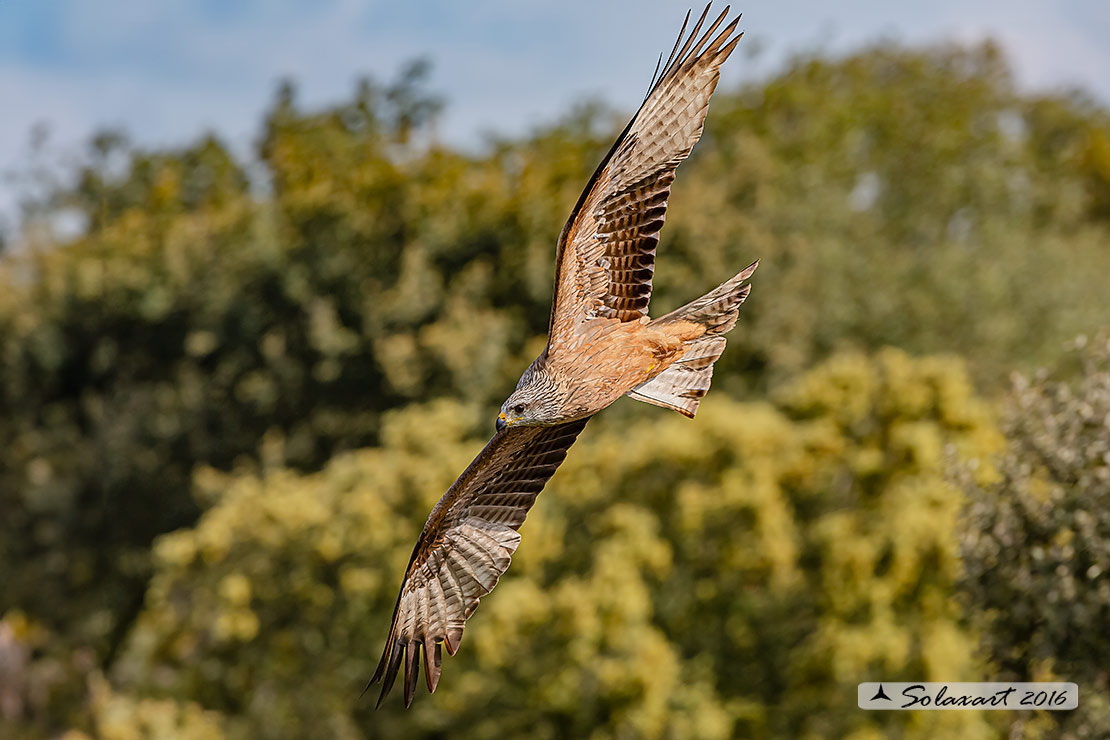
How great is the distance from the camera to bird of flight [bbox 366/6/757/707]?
445cm

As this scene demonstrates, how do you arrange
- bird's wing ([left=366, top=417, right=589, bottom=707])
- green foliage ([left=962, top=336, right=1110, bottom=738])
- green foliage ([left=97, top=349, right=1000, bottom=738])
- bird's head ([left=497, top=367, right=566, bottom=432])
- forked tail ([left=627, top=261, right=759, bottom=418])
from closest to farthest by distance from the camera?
bird's head ([left=497, top=367, right=566, bottom=432]) < forked tail ([left=627, top=261, right=759, bottom=418]) < bird's wing ([left=366, top=417, right=589, bottom=707]) < green foliage ([left=962, top=336, right=1110, bottom=738]) < green foliage ([left=97, top=349, right=1000, bottom=738])

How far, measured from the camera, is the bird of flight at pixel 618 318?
445 cm

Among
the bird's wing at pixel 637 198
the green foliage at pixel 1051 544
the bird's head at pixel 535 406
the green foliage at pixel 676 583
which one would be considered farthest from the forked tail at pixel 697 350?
the green foliage at pixel 676 583

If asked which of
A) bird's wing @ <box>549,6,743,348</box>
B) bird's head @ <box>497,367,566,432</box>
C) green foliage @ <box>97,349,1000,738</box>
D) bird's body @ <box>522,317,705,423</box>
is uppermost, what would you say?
bird's wing @ <box>549,6,743,348</box>

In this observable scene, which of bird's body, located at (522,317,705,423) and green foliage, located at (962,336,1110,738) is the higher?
bird's body, located at (522,317,705,423)

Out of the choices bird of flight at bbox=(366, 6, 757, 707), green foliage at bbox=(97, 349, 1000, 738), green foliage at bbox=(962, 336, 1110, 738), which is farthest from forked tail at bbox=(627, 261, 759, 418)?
green foliage at bbox=(97, 349, 1000, 738)

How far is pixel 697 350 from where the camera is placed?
4953 mm

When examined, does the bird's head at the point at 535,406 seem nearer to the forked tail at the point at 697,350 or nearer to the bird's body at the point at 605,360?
the bird's body at the point at 605,360

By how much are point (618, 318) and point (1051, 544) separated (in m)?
3.94

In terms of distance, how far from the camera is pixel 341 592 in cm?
1488

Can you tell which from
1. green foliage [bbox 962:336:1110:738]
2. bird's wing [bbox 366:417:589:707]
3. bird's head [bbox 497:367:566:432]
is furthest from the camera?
green foliage [bbox 962:336:1110:738]

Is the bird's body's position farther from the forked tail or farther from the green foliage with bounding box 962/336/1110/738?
the green foliage with bounding box 962/336/1110/738

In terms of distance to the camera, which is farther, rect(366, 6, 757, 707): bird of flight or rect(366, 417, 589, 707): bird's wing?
rect(366, 417, 589, 707): bird's wing

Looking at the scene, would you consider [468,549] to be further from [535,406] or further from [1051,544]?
[1051,544]
